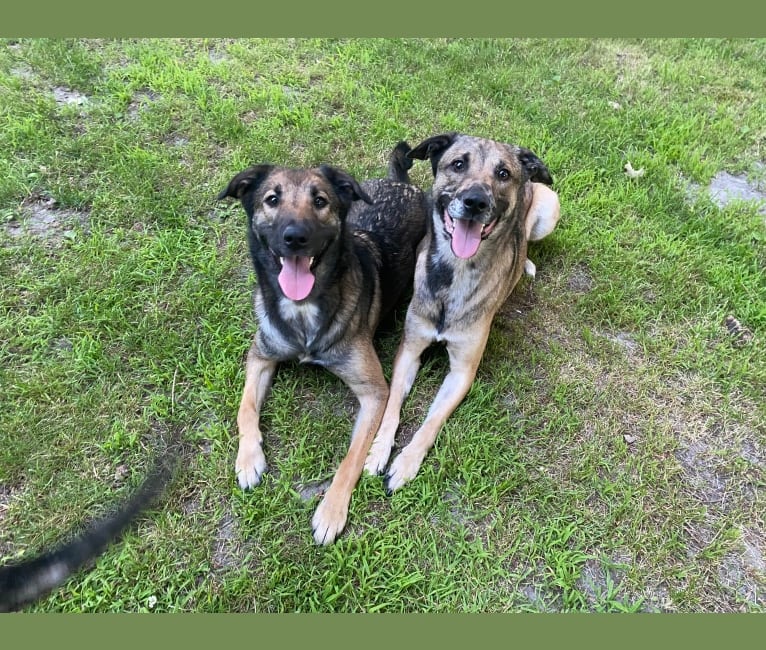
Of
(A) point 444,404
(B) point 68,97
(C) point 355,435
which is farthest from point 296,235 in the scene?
(B) point 68,97

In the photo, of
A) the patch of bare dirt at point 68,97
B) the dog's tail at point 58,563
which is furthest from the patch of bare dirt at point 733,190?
the patch of bare dirt at point 68,97

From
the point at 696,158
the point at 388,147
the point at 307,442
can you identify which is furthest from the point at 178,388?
the point at 696,158

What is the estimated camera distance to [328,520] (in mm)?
3252

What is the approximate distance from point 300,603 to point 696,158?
6711mm

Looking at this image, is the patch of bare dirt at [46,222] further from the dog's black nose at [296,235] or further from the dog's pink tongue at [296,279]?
the dog's black nose at [296,235]

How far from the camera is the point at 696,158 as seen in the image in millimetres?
6305

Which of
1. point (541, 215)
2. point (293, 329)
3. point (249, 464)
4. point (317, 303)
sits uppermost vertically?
point (541, 215)

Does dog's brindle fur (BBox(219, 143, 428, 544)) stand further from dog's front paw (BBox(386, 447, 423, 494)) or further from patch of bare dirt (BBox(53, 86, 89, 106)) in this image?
patch of bare dirt (BBox(53, 86, 89, 106))

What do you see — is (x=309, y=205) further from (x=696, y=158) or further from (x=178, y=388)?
(x=696, y=158)

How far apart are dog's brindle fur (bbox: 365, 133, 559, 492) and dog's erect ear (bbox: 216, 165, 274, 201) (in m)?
1.20

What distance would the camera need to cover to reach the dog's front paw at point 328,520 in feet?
10.6

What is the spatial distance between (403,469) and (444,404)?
0.62 meters

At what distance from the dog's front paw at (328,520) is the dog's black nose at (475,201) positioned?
2183 mm

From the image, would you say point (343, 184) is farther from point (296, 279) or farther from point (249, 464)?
point (249, 464)
